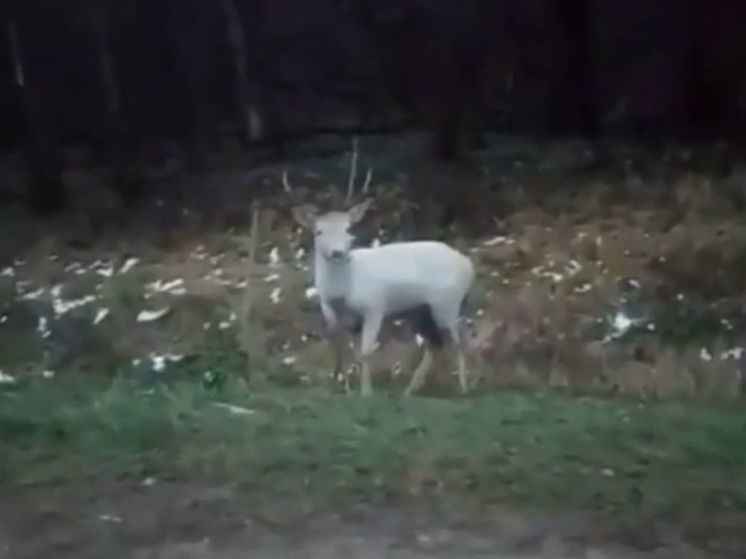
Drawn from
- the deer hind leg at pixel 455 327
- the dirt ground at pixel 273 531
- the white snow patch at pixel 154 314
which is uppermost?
the white snow patch at pixel 154 314

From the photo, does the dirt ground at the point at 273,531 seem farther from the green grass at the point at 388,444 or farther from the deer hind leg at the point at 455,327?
the deer hind leg at the point at 455,327

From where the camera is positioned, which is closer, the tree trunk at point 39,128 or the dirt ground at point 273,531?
the dirt ground at point 273,531

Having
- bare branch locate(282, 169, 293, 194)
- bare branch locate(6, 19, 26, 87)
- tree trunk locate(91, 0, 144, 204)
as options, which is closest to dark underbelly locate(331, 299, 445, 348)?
bare branch locate(282, 169, 293, 194)

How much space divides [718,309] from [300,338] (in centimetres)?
35

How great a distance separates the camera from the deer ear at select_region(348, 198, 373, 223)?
1402 mm

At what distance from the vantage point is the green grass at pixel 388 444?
51.9 inches

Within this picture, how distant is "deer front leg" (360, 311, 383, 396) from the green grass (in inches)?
0.6

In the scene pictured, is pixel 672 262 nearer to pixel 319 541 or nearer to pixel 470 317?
pixel 470 317

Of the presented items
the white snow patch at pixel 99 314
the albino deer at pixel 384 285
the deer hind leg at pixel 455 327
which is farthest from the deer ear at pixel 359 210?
the white snow patch at pixel 99 314

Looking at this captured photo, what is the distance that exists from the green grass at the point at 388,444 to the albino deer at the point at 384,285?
0.15 feet

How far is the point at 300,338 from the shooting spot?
1.40 metres

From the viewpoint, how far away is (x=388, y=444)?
1.34 metres

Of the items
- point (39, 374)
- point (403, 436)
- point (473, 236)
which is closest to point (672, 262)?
point (473, 236)

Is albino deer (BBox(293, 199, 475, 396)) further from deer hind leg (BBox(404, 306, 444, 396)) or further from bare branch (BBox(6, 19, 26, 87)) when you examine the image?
bare branch (BBox(6, 19, 26, 87))
